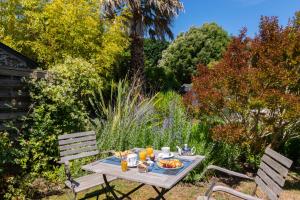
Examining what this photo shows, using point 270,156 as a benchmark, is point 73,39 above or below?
above

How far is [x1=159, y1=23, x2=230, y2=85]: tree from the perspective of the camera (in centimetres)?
2573

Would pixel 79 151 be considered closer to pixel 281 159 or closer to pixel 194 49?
pixel 281 159

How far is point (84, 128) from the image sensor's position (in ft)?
20.2

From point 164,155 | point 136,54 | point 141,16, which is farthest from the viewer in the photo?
point 136,54

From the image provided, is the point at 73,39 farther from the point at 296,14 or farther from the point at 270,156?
the point at 270,156

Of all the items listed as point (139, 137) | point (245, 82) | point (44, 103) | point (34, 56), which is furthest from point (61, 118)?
point (34, 56)

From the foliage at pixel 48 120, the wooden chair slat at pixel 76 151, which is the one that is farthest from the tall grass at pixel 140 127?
the wooden chair slat at pixel 76 151

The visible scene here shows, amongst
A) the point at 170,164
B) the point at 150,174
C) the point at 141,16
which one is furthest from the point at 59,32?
the point at 150,174

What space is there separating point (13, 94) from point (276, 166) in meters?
4.25

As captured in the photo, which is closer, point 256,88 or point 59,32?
point 256,88

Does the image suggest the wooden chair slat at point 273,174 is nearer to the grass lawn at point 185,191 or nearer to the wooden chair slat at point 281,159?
the wooden chair slat at point 281,159

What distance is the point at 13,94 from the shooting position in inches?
213

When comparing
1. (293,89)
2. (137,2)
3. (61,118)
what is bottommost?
(61,118)

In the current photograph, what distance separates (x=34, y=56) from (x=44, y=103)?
6.14 meters
